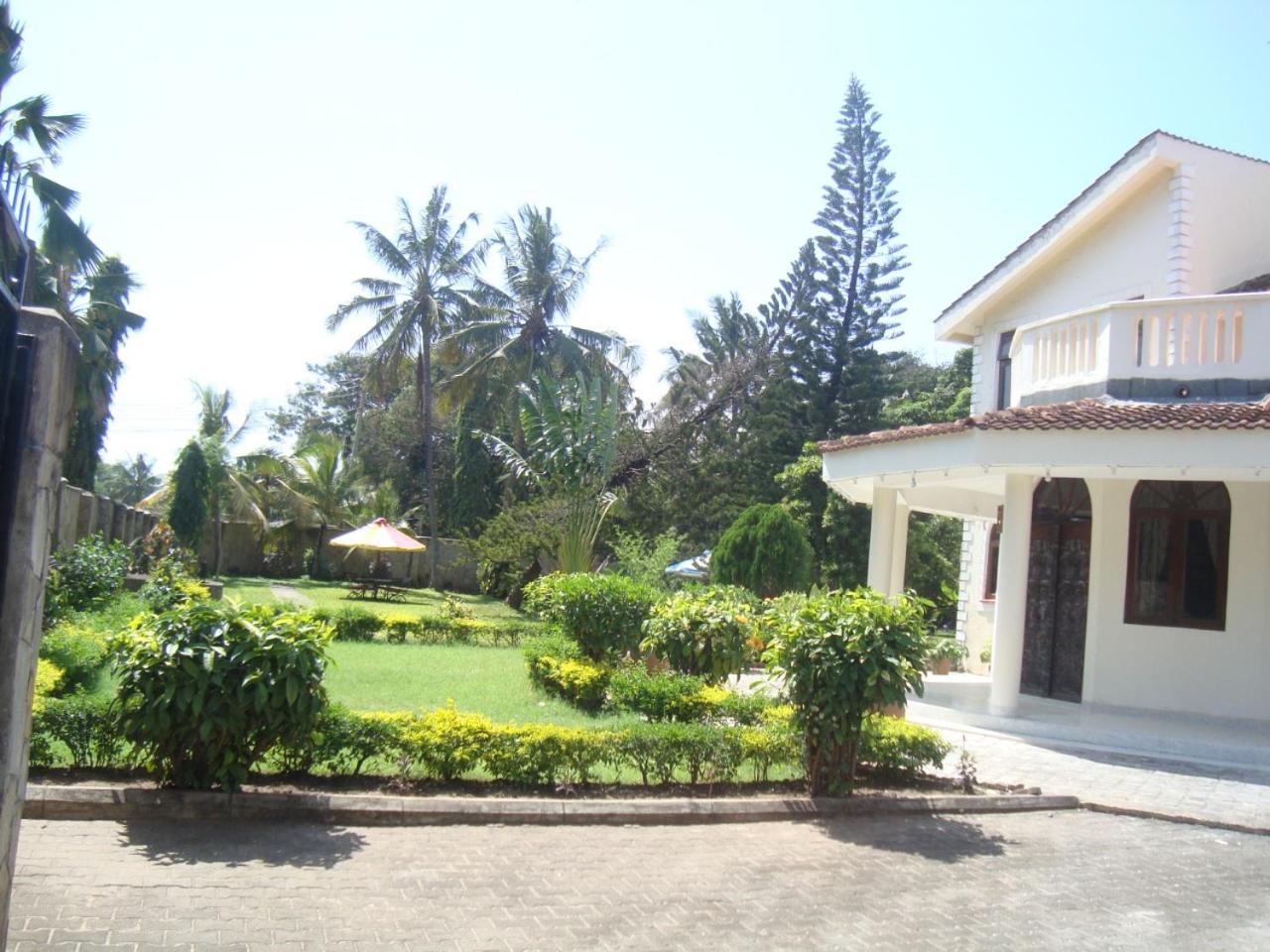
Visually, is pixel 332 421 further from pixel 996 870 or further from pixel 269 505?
pixel 996 870

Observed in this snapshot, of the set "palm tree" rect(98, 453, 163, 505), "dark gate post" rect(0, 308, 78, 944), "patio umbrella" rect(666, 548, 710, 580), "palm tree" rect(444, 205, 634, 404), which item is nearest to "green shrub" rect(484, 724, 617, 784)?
"dark gate post" rect(0, 308, 78, 944)

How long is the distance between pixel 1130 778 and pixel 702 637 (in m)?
4.76

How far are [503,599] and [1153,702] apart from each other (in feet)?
72.8

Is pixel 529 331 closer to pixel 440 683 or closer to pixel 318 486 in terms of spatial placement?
pixel 318 486

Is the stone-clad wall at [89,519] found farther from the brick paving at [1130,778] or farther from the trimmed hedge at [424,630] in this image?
the brick paving at [1130,778]

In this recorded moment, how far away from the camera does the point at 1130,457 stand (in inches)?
453

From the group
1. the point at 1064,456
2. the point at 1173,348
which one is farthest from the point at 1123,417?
the point at 1173,348

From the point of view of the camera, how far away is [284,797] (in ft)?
23.3

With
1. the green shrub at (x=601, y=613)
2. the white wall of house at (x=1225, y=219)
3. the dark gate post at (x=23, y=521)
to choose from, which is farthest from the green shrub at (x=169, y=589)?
the white wall of house at (x=1225, y=219)

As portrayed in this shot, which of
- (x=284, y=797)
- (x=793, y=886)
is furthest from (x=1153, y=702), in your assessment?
(x=284, y=797)

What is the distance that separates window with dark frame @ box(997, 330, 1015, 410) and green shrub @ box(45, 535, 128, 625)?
47.8ft

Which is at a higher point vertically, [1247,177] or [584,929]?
[1247,177]

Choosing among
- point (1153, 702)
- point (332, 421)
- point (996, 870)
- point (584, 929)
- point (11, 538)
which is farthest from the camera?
point (332, 421)

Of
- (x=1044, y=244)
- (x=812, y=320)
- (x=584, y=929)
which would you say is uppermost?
(x=812, y=320)
